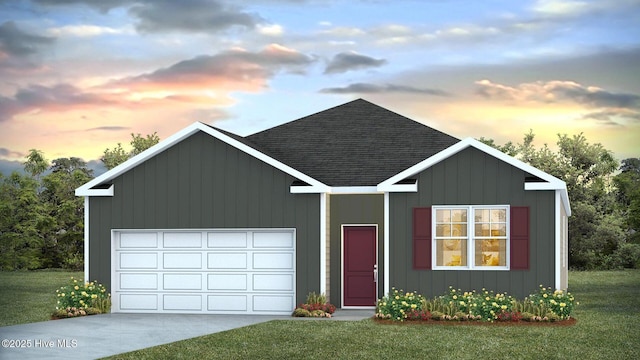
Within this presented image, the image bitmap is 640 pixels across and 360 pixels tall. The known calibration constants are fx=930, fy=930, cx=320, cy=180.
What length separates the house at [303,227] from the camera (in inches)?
866

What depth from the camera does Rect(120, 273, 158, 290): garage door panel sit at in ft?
A: 77.7

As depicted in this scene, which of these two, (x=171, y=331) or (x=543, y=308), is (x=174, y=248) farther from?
(x=543, y=308)

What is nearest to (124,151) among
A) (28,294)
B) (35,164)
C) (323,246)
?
(35,164)

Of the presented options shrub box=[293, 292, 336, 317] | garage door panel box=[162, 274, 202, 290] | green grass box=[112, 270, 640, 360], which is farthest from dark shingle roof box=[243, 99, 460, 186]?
green grass box=[112, 270, 640, 360]

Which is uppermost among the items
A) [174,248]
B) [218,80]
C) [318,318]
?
[218,80]

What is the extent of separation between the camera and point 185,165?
77.5 ft

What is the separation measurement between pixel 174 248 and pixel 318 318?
4.39 meters

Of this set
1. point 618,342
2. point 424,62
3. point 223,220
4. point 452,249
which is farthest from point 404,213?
point 424,62

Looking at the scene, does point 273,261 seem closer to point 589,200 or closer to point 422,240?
point 422,240

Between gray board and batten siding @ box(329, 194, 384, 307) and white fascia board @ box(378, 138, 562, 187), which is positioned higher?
white fascia board @ box(378, 138, 562, 187)

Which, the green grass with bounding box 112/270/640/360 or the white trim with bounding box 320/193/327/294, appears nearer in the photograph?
the green grass with bounding box 112/270/640/360

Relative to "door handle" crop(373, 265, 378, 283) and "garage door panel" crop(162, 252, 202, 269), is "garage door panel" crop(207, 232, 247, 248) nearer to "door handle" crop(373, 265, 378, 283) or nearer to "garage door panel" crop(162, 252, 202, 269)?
"garage door panel" crop(162, 252, 202, 269)

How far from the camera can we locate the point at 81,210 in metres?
47.4

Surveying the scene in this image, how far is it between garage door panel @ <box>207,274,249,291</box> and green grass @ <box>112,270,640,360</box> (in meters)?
3.00
